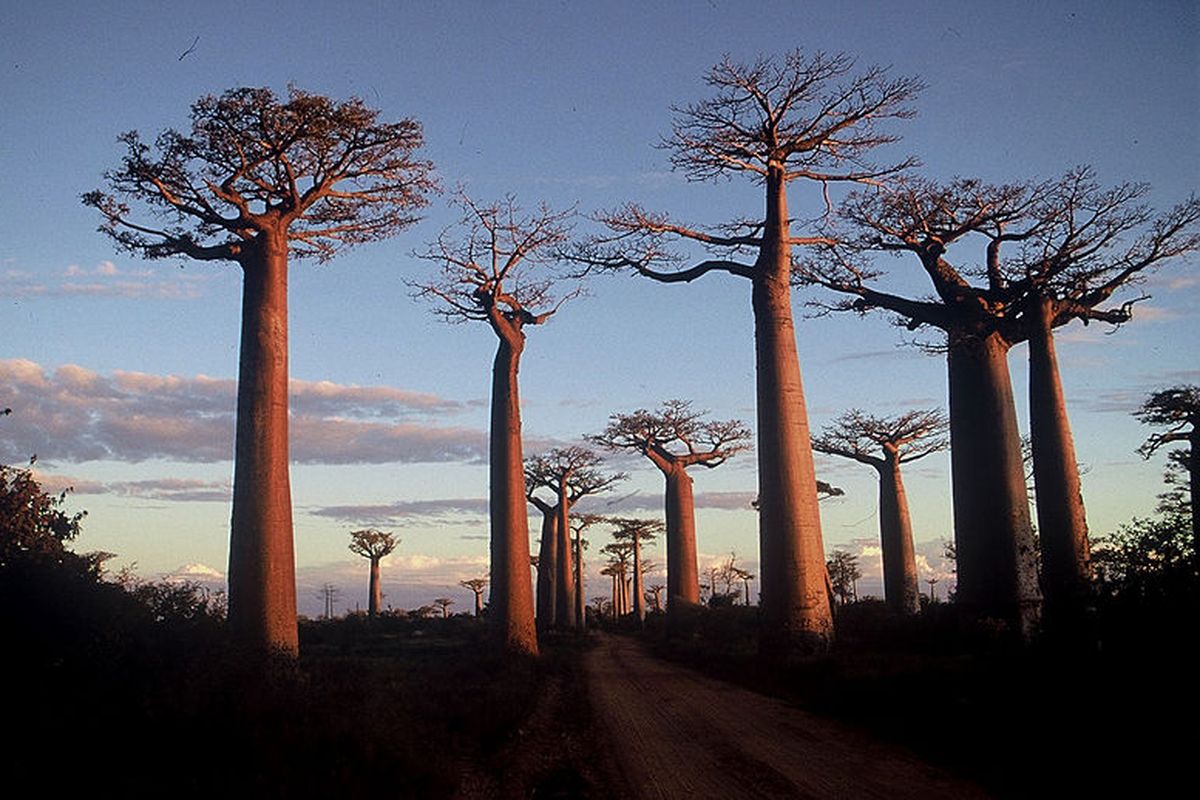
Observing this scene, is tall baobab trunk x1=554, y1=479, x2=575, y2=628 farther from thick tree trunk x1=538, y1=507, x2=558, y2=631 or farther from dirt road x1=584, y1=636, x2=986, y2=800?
dirt road x1=584, y1=636, x2=986, y2=800

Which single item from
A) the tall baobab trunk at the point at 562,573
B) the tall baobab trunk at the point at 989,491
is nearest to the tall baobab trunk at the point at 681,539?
the tall baobab trunk at the point at 562,573

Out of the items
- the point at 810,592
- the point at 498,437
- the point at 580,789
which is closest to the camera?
the point at 580,789

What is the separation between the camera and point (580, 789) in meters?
6.83

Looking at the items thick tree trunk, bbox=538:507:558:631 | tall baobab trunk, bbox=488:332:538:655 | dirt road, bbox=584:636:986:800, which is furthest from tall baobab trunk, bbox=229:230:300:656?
thick tree trunk, bbox=538:507:558:631

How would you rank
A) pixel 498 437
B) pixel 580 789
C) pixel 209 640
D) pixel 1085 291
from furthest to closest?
pixel 498 437 < pixel 1085 291 < pixel 209 640 < pixel 580 789

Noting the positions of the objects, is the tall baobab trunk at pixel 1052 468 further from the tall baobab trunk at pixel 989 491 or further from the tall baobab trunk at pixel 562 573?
the tall baobab trunk at pixel 562 573

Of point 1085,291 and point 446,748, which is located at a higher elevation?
point 1085,291

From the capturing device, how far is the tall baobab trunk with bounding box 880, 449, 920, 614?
31250 millimetres

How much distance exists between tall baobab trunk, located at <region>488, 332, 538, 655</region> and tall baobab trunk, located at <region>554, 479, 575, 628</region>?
21148 mm

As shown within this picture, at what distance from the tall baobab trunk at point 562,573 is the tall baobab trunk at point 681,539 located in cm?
558

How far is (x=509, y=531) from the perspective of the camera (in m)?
19.8

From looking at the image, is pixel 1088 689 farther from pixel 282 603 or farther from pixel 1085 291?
pixel 1085 291

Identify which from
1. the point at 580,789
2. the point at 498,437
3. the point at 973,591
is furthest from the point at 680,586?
the point at 580,789

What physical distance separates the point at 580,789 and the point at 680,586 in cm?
2945
